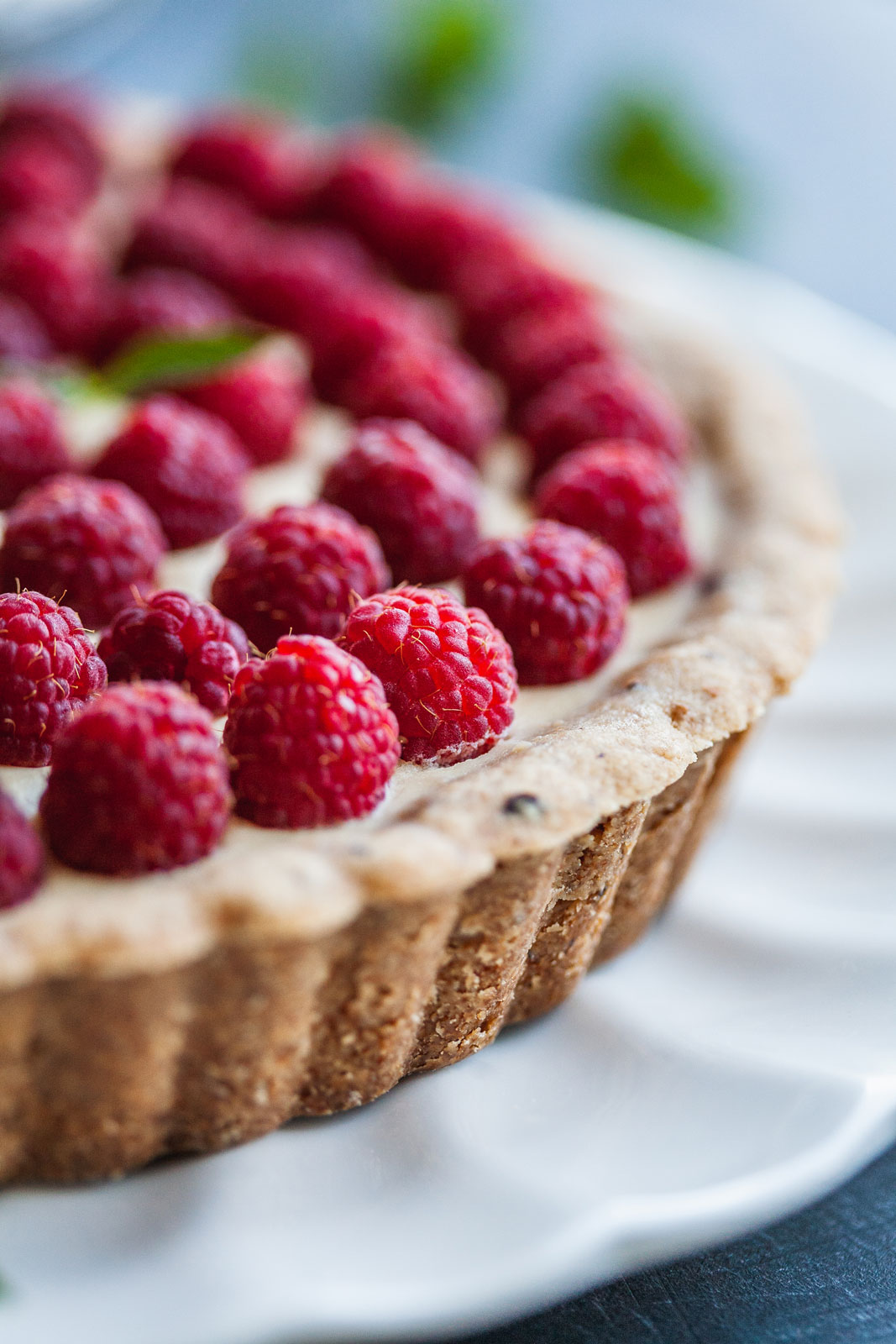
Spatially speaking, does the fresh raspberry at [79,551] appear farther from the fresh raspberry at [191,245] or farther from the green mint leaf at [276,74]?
the green mint leaf at [276,74]

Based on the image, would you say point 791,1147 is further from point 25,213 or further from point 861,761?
point 25,213

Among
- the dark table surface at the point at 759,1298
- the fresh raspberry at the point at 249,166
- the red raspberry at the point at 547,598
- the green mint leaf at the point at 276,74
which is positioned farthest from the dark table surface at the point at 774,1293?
the green mint leaf at the point at 276,74

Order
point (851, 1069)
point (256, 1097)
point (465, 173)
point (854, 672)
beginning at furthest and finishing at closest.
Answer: point (465, 173) → point (854, 672) → point (851, 1069) → point (256, 1097)

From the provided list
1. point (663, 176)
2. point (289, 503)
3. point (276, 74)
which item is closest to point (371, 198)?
point (289, 503)

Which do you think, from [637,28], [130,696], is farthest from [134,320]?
[637,28]

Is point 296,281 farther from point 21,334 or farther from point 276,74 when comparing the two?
point 276,74

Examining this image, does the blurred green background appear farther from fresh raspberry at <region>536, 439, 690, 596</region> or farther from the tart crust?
the tart crust
